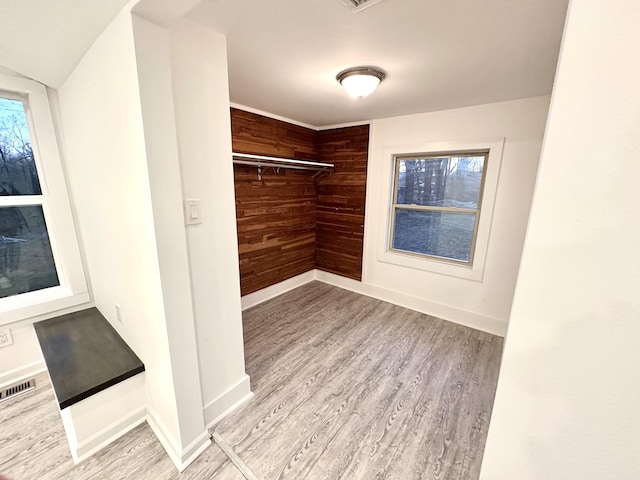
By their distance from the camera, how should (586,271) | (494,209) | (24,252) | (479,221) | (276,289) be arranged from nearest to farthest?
(586,271)
(24,252)
(494,209)
(479,221)
(276,289)

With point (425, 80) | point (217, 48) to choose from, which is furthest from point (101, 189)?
point (425, 80)

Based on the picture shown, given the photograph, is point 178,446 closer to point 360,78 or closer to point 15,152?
point 15,152

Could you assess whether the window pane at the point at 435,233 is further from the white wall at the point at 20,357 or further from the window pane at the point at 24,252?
the white wall at the point at 20,357

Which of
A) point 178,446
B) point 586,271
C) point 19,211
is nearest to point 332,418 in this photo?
point 178,446

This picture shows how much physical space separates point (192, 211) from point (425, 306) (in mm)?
2643

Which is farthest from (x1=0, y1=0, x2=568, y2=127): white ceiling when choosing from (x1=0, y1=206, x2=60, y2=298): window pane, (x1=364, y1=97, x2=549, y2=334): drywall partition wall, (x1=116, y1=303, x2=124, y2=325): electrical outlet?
(x1=116, y1=303, x2=124, y2=325): electrical outlet

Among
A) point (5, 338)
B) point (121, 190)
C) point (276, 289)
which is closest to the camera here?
point (121, 190)

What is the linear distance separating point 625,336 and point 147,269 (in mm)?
1538

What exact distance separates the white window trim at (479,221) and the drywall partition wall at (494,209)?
0.01 m

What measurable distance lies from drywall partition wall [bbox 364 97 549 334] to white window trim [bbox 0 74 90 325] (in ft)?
9.29

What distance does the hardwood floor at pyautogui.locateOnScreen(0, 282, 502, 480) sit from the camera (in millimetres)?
1323

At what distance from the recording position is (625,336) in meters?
0.42

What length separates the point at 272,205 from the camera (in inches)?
119

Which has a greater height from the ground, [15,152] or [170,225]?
[15,152]
